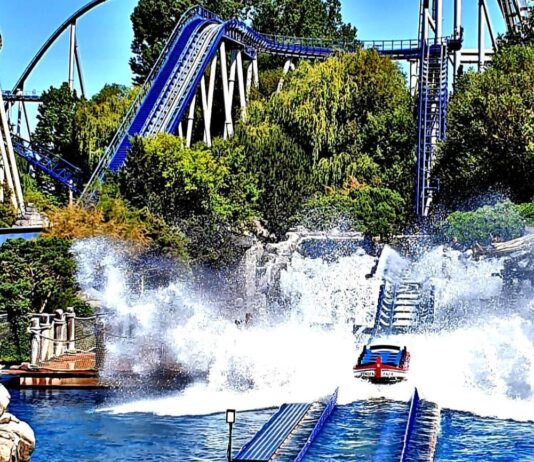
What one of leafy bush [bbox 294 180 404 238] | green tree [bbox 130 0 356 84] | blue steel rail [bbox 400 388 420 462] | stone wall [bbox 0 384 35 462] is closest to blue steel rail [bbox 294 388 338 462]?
blue steel rail [bbox 400 388 420 462]

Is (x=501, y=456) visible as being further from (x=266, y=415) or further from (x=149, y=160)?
(x=149, y=160)

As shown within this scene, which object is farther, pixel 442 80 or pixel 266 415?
pixel 442 80

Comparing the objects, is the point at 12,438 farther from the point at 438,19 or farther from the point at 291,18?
the point at 291,18

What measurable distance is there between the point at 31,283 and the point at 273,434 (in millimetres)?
11536

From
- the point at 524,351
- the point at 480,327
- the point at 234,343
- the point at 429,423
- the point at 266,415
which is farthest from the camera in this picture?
the point at 480,327

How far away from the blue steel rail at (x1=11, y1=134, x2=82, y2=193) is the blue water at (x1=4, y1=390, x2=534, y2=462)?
2394cm

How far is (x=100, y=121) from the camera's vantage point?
1725 inches

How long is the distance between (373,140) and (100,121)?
11.6m

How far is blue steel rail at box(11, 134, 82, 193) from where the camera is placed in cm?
4194

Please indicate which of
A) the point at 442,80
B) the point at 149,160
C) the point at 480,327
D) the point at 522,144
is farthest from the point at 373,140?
the point at 480,327

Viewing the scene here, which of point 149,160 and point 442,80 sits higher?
point 442,80

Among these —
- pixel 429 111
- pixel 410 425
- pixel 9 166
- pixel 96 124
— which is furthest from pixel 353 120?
pixel 410 425

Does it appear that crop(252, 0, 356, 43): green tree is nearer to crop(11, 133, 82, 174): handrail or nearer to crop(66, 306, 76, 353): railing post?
crop(11, 133, 82, 174): handrail

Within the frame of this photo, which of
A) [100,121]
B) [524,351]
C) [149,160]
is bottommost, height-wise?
[524,351]
